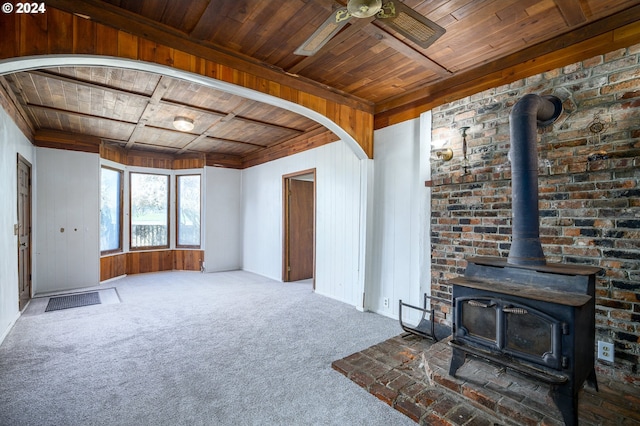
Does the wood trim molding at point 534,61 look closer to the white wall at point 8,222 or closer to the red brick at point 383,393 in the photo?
the red brick at point 383,393

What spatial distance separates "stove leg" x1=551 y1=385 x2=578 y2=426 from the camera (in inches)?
66.0

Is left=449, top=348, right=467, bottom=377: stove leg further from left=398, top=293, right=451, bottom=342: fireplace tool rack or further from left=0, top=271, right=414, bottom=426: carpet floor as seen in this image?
left=398, top=293, right=451, bottom=342: fireplace tool rack

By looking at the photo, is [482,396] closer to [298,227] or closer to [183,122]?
[298,227]

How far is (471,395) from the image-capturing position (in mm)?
1999

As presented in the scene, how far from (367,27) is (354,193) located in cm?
234

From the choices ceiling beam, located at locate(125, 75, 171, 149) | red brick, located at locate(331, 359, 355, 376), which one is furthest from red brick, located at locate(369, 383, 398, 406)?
ceiling beam, located at locate(125, 75, 171, 149)

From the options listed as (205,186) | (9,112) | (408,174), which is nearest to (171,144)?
(205,186)

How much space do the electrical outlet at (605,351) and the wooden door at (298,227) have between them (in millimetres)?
4139

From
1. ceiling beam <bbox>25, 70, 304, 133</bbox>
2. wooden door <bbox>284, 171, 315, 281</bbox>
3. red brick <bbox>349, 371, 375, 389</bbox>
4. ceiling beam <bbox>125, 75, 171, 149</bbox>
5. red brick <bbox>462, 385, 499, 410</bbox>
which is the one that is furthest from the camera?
wooden door <bbox>284, 171, 315, 281</bbox>

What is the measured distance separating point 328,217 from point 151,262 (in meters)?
4.36

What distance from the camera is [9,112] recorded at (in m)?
3.50

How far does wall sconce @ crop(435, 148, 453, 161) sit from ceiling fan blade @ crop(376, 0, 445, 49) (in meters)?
1.33

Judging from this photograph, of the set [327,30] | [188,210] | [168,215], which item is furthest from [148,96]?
[168,215]

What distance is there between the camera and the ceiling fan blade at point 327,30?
1.77 meters
